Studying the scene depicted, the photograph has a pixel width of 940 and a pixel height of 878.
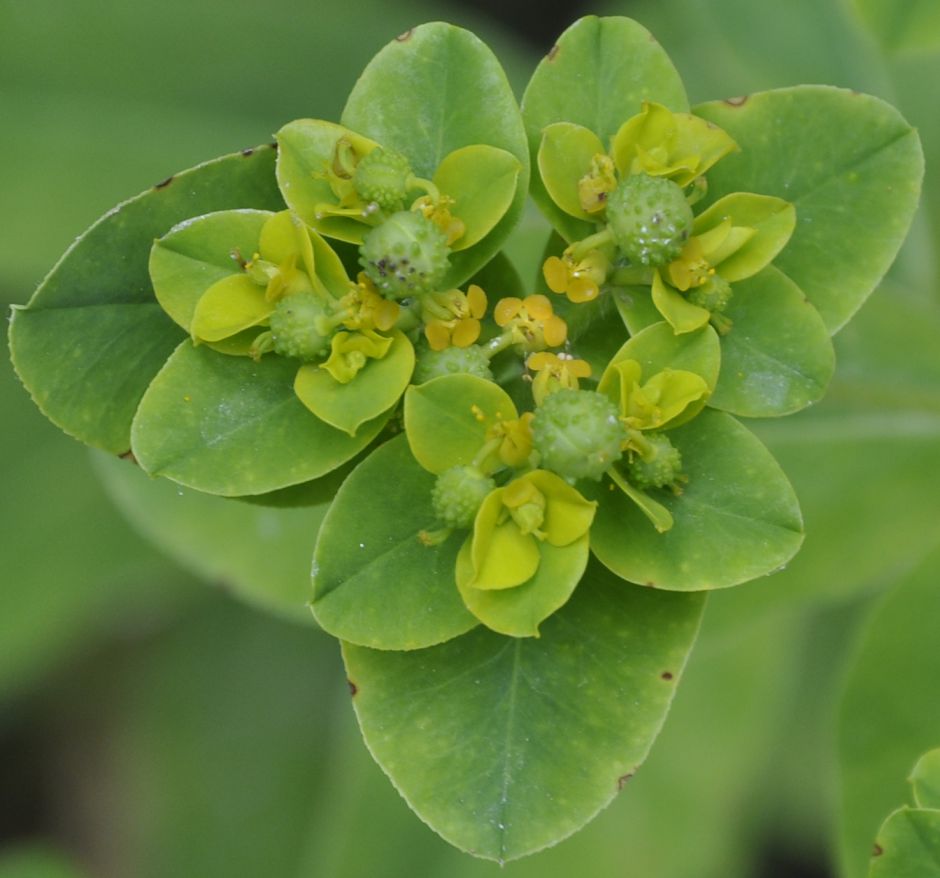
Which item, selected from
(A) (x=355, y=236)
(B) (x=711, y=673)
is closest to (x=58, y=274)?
(A) (x=355, y=236)

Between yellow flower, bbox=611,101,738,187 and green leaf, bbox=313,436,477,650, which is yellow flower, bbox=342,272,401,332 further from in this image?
yellow flower, bbox=611,101,738,187

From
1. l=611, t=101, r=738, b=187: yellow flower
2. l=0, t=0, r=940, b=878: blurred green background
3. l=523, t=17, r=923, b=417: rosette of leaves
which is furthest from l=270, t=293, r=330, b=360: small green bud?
l=0, t=0, r=940, b=878: blurred green background

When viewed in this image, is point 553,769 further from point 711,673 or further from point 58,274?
point 711,673

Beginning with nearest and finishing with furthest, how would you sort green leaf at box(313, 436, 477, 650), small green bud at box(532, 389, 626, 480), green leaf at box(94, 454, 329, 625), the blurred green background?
small green bud at box(532, 389, 626, 480) < green leaf at box(313, 436, 477, 650) < green leaf at box(94, 454, 329, 625) < the blurred green background

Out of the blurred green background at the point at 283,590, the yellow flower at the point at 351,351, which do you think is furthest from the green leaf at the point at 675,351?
the blurred green background at the point at 283,590

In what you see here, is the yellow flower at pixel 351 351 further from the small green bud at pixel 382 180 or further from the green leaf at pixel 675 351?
the green leaf at pixel 675 351

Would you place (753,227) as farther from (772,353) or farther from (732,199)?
(772,353)
